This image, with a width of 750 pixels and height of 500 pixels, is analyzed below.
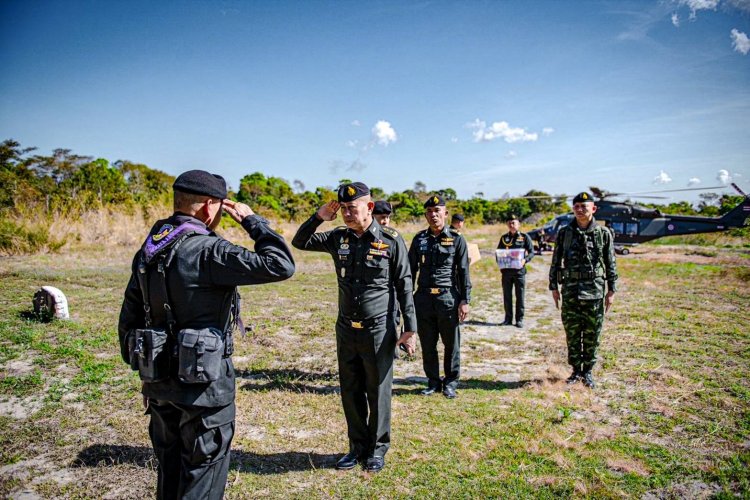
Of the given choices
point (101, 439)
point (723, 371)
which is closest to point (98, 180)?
point (101, 439)

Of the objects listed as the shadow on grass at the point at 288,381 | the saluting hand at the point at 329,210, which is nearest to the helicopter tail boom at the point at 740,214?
the shadow on grass at the point at 288,381

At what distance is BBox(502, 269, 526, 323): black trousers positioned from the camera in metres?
8.24

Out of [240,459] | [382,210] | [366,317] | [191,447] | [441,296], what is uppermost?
[382,210]

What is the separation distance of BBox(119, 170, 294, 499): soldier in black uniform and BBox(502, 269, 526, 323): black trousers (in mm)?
6762

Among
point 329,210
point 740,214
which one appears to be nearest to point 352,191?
point 329,210

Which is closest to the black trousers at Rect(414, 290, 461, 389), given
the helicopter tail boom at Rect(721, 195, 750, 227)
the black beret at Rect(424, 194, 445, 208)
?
the black beret at Rect(424, 194, 445, 208)

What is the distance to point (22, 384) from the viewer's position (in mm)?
Result: 4883

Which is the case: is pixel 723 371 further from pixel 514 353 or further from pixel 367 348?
pixel 367 348

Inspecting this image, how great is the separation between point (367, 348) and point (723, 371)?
17.1 feet

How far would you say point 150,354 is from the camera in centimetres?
212

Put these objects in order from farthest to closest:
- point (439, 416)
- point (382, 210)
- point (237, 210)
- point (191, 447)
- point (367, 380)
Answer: point (382, 210)
point (439, 416)
point (367, 380)
point (237, 210)
point (191, 447)

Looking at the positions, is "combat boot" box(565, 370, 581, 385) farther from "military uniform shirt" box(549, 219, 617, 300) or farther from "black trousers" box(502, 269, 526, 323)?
"black trousers" box(502, 269, 526, 323)

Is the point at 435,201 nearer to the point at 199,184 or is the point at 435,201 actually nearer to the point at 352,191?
the point at 352,191

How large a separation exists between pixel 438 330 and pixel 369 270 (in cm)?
204
